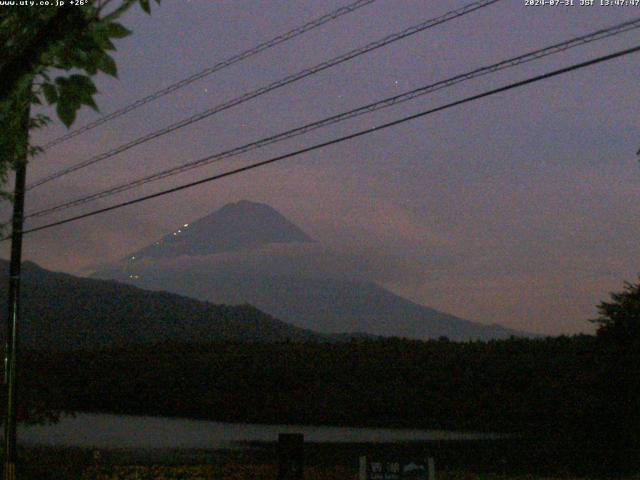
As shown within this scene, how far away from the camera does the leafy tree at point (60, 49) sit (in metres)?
4.01

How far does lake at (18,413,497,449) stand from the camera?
28.1 metres

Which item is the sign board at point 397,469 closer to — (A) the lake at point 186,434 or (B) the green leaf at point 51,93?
(B) the green leaf at point 51,93

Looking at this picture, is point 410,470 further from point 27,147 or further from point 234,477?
point 234,477

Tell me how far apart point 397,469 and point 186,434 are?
22.3 m

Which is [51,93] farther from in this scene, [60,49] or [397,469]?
[397,469]

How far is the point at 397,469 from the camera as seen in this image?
10727 millimetres

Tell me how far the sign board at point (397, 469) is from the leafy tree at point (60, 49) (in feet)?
24.1

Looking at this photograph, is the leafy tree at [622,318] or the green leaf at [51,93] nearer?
the green leaf at [51,93]

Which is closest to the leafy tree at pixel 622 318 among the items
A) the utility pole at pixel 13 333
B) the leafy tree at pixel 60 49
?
the utility pole at pixel 13 333

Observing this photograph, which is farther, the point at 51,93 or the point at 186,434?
the point at 186,434

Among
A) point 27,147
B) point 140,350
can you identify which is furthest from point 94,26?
point 140,350

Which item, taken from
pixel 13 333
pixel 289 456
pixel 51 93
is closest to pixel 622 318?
pixel 289 456

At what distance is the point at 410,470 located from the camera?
35.0ft

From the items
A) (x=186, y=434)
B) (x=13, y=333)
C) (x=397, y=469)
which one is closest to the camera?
(x=397, y=469)
